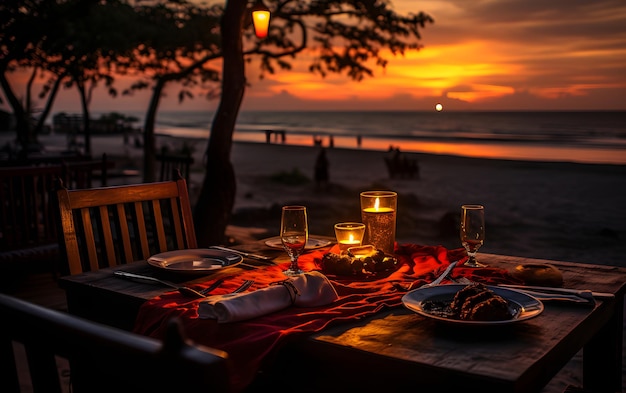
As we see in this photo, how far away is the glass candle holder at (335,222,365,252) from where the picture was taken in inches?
95.2

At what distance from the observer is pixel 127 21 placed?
34.8 ft

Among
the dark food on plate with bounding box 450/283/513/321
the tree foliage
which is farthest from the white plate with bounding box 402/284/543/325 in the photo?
the tree foliage

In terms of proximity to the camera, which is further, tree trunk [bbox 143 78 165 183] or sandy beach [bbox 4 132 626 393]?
tree trunk [bbox 143 78 165 183]

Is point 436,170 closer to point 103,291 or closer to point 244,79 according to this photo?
point 244,79

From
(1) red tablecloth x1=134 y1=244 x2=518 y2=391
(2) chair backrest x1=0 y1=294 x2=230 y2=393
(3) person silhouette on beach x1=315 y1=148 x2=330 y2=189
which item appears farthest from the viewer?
(3) person silhouette on beach x1=315 y1=148 x2=330 y2=189

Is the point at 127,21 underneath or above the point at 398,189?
above

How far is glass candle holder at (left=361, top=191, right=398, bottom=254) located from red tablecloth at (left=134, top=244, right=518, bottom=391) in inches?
4.7

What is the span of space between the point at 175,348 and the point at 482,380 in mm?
829

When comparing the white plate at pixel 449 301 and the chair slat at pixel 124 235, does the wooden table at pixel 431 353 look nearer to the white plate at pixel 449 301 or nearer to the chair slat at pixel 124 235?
the white plate at pixel 449 301

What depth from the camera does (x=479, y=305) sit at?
5.24 ft

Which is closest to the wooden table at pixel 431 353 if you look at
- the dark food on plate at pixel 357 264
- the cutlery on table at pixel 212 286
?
the cutlery on table at pixel 212 286

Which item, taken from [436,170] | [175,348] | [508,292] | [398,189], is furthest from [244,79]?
[436,170]

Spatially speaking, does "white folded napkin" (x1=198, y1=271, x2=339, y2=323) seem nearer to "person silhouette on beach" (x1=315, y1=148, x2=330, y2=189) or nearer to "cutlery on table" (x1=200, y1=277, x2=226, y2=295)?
"cutlery on table" (x1=200, y1=277, x2=226, y2=295)

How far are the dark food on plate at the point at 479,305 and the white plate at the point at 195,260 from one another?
3.09ft
